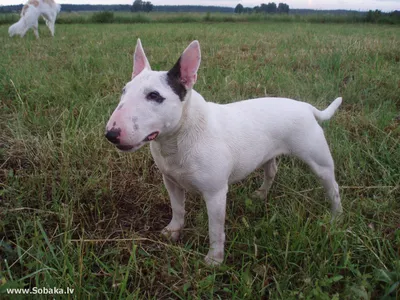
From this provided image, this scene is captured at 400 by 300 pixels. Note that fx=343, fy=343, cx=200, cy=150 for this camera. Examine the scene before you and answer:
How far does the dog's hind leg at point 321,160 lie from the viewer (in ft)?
7.39

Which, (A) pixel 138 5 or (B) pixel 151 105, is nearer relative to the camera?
(B) pixel 151 105

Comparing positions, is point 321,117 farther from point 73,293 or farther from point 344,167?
point 73,293

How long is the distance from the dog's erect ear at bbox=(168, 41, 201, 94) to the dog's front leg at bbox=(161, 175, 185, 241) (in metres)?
0.67

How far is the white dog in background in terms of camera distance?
974 centimetres

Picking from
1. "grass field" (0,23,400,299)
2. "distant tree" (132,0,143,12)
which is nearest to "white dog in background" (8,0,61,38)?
"grass field" (0,23,400,299)

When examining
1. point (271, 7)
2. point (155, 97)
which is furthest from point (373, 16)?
point (155, 97)

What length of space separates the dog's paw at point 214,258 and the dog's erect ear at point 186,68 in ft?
3.02

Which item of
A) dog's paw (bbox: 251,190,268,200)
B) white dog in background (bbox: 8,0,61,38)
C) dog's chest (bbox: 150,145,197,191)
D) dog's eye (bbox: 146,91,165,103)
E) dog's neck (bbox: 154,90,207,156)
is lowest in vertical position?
dog's paw (bbox: 251,190,268,200)

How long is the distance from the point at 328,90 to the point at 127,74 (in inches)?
102

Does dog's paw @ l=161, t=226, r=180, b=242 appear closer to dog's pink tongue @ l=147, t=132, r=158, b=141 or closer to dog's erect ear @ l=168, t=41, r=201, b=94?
dog's pink tongue @ l=147, t=132, r=158, b=141

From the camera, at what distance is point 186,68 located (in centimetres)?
178

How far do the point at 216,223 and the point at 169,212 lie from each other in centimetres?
59

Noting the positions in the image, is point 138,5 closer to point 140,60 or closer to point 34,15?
point 34,15

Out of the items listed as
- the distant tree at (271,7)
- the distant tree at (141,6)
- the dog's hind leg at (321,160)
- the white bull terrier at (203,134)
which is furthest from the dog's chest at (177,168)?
the distant tree at (141,6)
